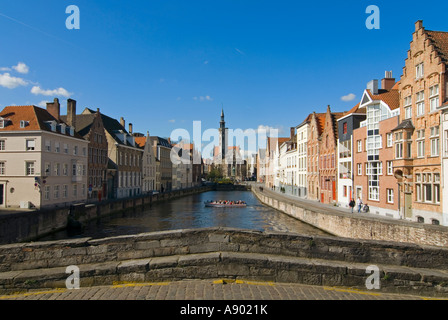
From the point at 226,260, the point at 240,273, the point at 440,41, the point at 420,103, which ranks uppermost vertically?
the point at 440,41

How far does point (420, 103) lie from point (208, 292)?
931 inches

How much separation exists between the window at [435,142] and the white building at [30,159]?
3486cm

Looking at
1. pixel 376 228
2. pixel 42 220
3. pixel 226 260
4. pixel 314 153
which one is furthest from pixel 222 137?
pixel 226 260

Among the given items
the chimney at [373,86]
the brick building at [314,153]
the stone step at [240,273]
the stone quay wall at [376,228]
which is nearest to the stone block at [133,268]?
the stone step at [240,273]

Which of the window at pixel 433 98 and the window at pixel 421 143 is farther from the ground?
the window at pixel 433 98

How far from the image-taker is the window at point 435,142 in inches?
840

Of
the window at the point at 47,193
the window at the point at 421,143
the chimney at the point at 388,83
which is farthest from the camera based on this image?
the chimney at the point at 388,83

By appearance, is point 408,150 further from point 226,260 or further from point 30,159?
point 30,159

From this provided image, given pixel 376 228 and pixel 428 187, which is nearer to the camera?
pixel 376 228

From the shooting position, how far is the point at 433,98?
874 inches

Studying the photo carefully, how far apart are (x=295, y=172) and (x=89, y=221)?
37703 millimetres

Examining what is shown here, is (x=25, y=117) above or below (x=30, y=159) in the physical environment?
above

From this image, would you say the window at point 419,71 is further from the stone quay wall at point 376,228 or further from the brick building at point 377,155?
the stone quay wall at point 376,228

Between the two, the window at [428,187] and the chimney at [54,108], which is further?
the chimney at [54,108]
